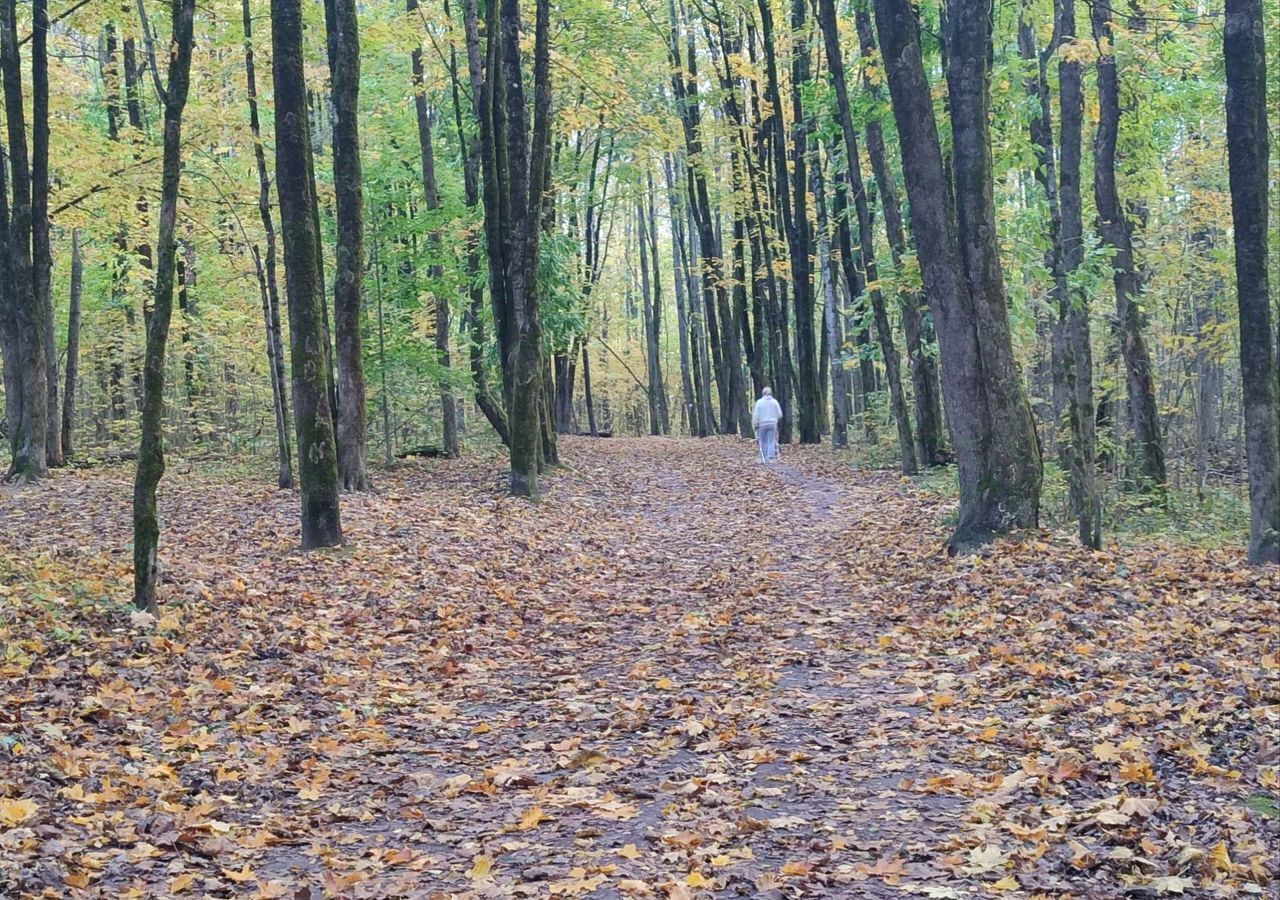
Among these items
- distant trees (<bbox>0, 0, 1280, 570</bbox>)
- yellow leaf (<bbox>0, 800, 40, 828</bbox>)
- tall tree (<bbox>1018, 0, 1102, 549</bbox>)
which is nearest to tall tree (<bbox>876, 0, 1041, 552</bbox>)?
distant trees (<bbox>0, 0, 1280, 570</bbox>)

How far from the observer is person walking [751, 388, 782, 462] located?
22.9m

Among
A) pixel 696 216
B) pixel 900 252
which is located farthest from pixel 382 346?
pixel 696 216

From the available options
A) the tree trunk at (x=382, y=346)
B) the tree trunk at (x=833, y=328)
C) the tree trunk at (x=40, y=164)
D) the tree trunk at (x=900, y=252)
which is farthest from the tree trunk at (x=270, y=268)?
the tree trunk at (x=833, y=328)

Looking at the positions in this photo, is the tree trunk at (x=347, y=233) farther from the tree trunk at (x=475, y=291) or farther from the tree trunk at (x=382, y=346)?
the tree trunk at (x=475, y=291)

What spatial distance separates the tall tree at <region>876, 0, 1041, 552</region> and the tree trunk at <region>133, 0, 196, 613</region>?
7.50 metres

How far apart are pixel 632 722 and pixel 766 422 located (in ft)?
55.3

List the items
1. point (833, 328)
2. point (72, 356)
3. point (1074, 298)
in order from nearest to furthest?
point (1074, 298) < point (72, 356) < point (833, 328)

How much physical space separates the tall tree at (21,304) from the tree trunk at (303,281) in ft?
23.2

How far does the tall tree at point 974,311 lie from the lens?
11.1 meters

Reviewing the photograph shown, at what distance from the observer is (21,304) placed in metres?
16.2

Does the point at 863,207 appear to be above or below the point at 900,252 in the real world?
above

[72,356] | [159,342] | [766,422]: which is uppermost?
[72,356]

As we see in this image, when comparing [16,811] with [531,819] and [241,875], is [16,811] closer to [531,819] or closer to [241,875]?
[241,875]

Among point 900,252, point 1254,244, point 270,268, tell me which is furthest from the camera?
point 900,252
